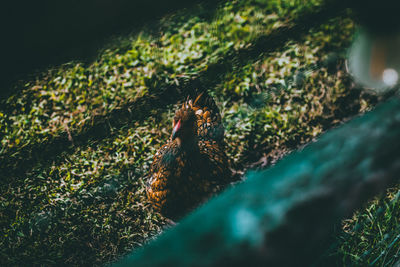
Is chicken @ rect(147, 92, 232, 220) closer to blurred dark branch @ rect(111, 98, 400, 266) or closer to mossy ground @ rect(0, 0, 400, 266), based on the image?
mossy ground @ rect(0, 0, 400, 266)

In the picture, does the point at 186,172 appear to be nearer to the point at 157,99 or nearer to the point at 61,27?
the point at 157,99

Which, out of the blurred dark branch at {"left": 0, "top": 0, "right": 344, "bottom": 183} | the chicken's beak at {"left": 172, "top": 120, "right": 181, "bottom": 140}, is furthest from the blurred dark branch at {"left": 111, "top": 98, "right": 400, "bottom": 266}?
the blurred dark branch at {"left": 0, "top": 0, "right": 344, "bottom": 183}

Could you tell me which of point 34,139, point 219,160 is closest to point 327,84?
point 219,160

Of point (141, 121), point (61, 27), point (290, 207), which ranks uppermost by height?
point (61, 27)

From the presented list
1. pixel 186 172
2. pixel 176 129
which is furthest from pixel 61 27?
pixel 186 172

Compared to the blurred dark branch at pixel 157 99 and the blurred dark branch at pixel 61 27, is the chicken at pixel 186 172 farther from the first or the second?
the blurred dark branch at pixel 61 27

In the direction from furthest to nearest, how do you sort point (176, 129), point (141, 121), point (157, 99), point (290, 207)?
point (157, 99)
point (141, 121)
point (176, 129)
point (290, 207)

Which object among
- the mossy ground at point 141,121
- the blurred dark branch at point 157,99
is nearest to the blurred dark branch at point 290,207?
the mossy ground at point 141,121
